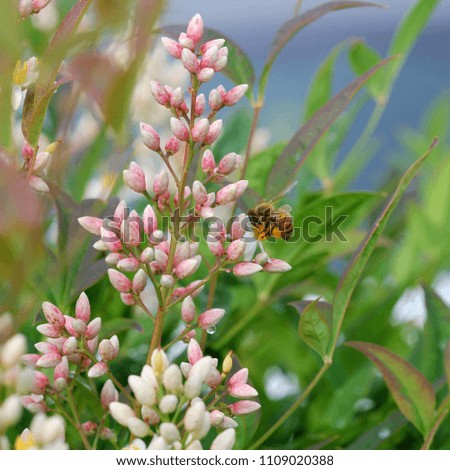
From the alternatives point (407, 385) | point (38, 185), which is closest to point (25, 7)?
point (38, 185)

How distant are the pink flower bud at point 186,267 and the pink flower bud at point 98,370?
7cm

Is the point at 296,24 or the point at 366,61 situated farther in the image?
the point at 366,61

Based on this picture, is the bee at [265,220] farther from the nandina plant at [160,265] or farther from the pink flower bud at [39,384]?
the pink flower bud at [39,384]

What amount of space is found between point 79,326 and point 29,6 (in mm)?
189

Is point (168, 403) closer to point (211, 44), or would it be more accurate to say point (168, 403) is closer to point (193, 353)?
point (193, 353)

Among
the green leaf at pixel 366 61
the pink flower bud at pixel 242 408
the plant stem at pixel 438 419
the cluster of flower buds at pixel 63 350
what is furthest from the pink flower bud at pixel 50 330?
the green leaf at pixel 366 61

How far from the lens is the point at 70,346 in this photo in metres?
0.40

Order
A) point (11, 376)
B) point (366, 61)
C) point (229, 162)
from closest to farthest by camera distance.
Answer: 1. point (11, 376)
2. point (229, 162)
3. point (366, 61)

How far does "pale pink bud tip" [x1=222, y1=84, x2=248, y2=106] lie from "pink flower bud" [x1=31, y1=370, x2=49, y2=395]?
0.19 m
